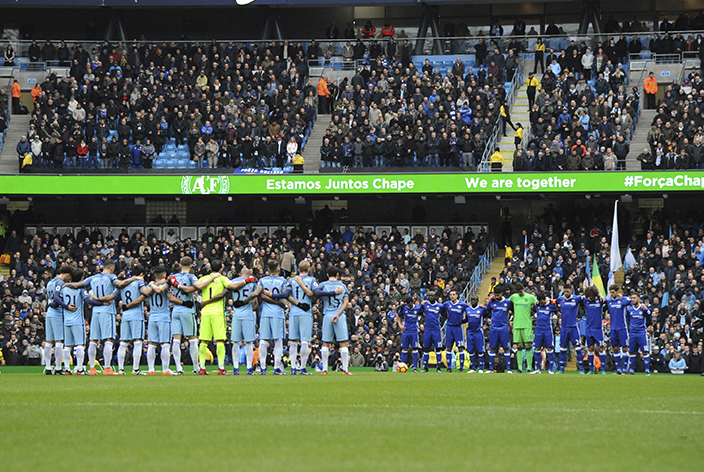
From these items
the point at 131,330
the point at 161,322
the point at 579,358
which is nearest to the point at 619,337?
the point at 579,358

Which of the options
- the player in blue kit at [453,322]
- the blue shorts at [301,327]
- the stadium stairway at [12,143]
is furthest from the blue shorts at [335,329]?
the stadium stairway at [12,143]

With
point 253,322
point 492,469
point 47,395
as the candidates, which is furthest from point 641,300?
point 492,469

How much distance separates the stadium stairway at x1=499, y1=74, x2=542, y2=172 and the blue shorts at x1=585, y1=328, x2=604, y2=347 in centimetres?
1258

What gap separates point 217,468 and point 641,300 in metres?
22.8

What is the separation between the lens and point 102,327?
17.2 meters

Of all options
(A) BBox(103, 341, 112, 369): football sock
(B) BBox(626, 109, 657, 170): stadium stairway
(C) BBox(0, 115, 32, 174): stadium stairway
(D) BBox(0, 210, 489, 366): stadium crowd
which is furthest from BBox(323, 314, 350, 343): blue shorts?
(C) BBox(0, 115, 32, 174): stadium stairway

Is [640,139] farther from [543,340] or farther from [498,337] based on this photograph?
[498,337]

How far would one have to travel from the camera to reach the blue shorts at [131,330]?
17.2 meters

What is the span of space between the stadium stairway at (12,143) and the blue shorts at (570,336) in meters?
23.6

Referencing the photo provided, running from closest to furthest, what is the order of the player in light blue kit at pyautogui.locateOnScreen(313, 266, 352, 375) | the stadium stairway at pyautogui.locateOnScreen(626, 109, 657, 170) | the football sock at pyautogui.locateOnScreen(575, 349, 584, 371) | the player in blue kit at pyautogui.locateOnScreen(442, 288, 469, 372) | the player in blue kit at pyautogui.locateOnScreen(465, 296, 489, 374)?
the player in light blue kit at pyautogui.locateOnScreen(313, 266, 352, 375)
the player in blue kit at pyautogui.locateOnScreen(465, 296, 489, 374)
the player in blue kit at pyautogui.locateOnScreen(442, 288, 469, 372)
the football sock at pyautogui.locateOnScreen(575, 349, 584, 371)
the stadium stairway at pyautogui.locateOnScreen(626, 109, 657, 170)

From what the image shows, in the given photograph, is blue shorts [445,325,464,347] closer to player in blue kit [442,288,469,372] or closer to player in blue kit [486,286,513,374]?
player in blue kit [442,288,469,372]

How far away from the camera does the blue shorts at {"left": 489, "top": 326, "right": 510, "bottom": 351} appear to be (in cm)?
2186

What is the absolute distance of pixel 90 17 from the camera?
4566cm

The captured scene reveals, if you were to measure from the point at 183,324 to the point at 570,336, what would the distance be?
9253mm
